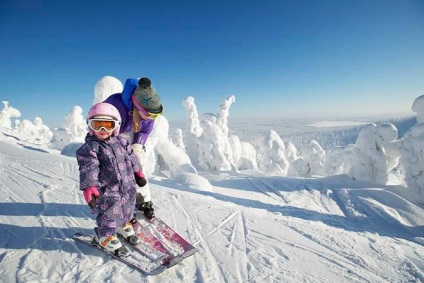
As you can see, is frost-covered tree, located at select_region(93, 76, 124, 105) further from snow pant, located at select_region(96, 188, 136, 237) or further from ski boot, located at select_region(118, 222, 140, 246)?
snow pant, located at select_region(96, 188, 136, 237)

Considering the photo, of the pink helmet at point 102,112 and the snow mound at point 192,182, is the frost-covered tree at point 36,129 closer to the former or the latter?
the snow mound at point 192,182

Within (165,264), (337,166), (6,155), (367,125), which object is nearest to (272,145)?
(337,166)

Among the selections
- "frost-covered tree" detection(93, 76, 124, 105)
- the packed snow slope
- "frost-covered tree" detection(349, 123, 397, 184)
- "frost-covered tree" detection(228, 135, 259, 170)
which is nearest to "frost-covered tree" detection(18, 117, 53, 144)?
"frost-covered tree" detection(228, 135, 259, 170)

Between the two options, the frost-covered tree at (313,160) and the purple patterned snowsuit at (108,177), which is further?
the frost-covered tree at (313,160)

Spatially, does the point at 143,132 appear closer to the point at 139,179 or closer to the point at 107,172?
the point at 139,179

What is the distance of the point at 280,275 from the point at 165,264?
127cm

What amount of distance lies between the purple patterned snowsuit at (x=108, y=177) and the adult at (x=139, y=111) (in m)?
0.63

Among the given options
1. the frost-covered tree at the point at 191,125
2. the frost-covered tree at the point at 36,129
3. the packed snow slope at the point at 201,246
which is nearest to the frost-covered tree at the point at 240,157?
the frost-covered tree at the point at 191,125

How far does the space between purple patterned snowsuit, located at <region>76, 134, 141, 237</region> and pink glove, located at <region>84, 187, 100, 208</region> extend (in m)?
0.06

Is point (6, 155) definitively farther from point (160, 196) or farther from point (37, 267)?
point (37, 267)

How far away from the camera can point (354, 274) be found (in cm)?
271

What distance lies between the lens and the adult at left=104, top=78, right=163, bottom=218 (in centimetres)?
321

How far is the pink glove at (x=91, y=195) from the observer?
8.00 feet

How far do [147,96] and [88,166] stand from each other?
46.4 inches
